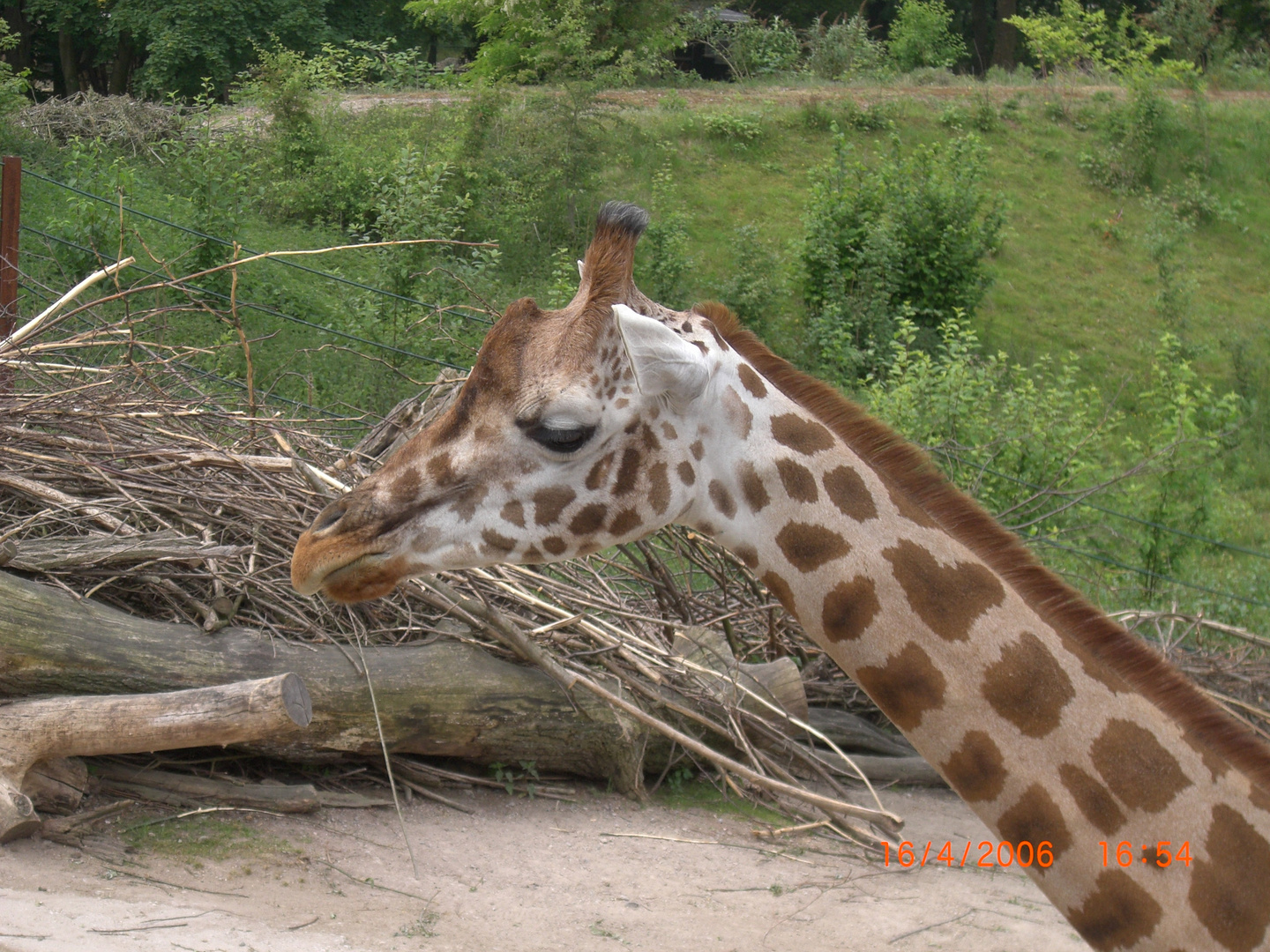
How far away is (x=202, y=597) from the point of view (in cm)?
493

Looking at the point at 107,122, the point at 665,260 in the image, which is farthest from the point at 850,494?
the point at 107,122

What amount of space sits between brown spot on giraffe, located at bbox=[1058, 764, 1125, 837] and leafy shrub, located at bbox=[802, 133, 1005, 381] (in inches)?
451

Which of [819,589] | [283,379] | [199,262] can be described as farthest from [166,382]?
[819,589]

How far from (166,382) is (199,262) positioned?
3726mm

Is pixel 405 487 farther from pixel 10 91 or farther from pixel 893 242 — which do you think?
pixel 10 91

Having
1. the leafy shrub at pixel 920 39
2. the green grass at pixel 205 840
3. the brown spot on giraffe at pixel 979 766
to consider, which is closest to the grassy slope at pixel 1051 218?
the leafy shrub at pixel 920 39

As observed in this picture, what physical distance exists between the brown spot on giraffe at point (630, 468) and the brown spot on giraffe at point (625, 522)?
0.18 ft

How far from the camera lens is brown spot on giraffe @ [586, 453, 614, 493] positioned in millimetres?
2438

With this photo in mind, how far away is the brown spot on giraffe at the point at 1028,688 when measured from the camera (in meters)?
2.26

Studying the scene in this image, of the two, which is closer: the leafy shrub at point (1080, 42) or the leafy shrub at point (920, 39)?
the leafy shrub at point (1080, 42)

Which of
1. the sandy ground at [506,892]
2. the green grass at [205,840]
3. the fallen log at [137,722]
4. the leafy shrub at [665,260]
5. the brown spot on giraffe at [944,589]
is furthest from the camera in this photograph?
the leafy shrub at [665,260]

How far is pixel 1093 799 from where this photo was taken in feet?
7.25

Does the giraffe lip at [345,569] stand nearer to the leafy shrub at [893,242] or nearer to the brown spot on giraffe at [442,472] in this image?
the brown spot on giraffe at [442,472]

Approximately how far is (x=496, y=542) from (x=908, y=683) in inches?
37.4
